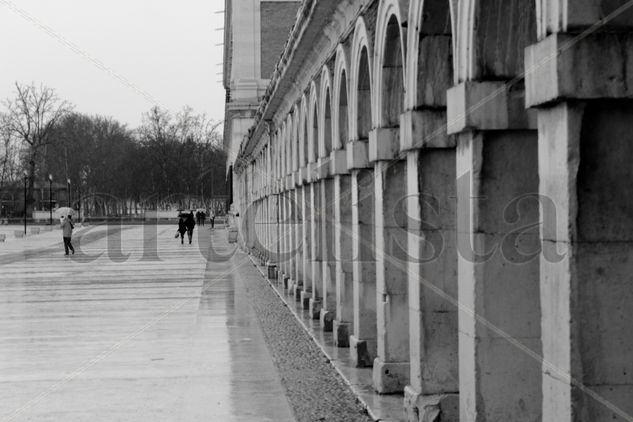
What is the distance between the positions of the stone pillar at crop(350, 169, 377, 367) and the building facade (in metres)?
0.02

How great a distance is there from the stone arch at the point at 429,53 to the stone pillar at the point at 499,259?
1.37 metres

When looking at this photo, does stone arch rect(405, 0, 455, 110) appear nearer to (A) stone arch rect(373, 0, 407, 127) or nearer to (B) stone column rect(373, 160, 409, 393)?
(A) stone arch rect(373, 0, 407, 127)

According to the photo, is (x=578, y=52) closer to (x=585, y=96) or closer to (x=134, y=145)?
(x=585, y=96)

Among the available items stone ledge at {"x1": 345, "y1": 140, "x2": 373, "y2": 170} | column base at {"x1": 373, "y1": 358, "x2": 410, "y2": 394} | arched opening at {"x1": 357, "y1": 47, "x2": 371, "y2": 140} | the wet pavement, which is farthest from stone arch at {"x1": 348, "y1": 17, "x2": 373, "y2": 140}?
column base at {"x1": 373, "y1": 358, "x2": 410, "y2": 394}

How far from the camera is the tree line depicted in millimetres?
99688

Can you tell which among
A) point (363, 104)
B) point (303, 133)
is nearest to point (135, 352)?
point (363, 104)

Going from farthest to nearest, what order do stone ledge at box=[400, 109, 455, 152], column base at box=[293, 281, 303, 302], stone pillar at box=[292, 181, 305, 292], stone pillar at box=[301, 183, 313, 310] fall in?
stone pillar at box=[292, 181, 305, 292], column base at box=[293, 281, 303, 302], stone pillar at box=[301, 183, 313, 310], stone ledge at box=[400, 109, 455, 152]

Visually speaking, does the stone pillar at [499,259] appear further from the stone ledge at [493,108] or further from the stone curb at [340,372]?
the stone curb at [340,372]

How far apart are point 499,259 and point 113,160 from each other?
109m

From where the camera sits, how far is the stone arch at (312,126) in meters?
17.6

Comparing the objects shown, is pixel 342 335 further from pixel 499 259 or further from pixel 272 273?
pixel 272 273

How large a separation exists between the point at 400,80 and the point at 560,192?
5107 millimetres

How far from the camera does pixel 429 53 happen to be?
330 inches

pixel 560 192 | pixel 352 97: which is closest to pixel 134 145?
pixel 352 97
